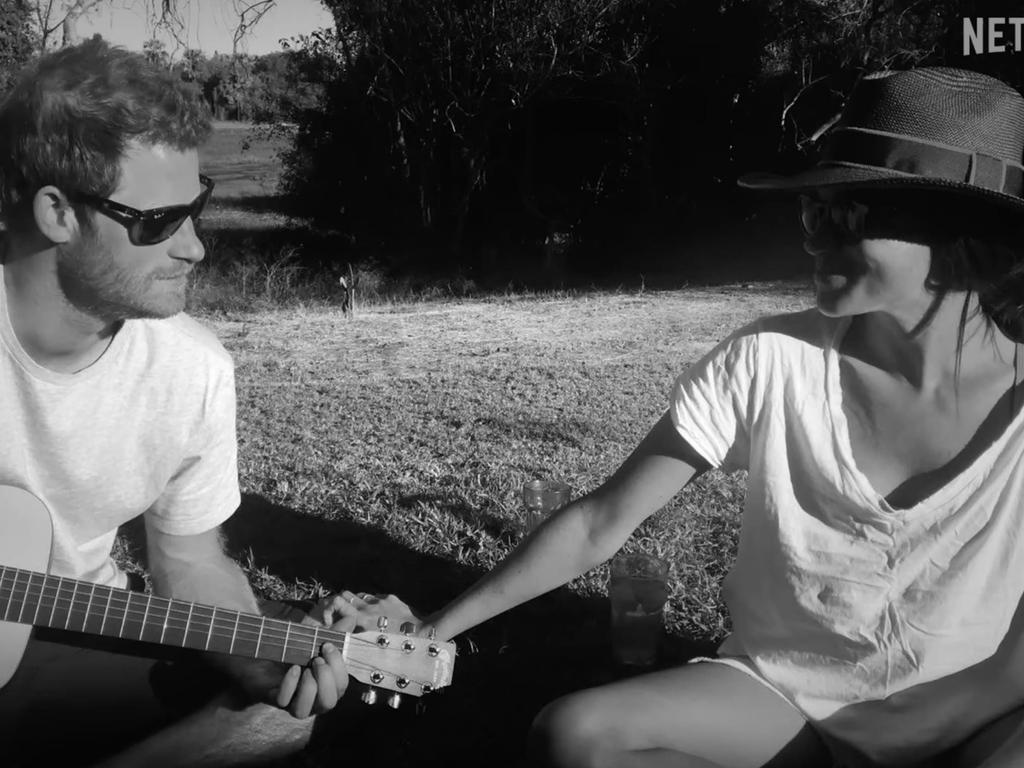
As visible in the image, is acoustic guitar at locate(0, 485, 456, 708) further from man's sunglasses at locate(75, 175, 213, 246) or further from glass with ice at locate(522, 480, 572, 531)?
glass with ice at locate(522, 480, 572, 531)

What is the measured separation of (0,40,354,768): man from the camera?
2.16 m

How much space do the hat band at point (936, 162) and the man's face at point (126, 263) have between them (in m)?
1.49

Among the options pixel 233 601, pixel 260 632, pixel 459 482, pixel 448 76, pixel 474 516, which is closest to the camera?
pixel 260 632

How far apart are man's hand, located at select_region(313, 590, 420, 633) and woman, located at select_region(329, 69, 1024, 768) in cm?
42

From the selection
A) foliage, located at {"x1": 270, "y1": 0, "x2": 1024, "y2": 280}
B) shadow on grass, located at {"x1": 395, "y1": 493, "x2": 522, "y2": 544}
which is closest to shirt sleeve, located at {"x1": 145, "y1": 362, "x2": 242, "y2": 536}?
shadow on grass, located at {"x1": 395, "y1": 493, "x2": 522, "y2": 544}

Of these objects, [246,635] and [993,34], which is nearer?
[246,635]

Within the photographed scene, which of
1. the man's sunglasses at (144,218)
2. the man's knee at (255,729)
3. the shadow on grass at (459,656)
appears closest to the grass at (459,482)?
the shadow on grass at (459,656)

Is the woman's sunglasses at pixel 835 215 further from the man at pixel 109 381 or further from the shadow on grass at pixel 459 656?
the shadow on grass at pixel 459 656

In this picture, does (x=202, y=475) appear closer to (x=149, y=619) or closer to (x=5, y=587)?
(x=149, y=619)

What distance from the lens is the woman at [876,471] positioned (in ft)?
6.38

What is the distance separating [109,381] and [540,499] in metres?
1.96

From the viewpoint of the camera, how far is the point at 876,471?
2072 mm

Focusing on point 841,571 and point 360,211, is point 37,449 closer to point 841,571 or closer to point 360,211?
point 841,571

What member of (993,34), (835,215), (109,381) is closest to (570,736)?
(835,215)
